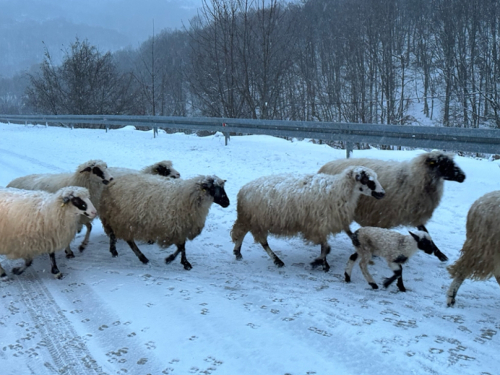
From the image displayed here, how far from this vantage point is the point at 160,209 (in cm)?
604

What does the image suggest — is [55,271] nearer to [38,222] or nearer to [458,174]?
[38,222]

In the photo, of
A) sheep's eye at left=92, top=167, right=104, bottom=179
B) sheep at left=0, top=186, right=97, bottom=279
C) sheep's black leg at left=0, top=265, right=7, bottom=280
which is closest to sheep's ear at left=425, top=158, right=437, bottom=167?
sheep at left=0, top=186, right=97, bottom=279

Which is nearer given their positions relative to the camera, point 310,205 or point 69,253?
point 310,205

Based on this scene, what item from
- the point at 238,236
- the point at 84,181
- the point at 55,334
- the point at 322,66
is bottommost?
the point at 55,334

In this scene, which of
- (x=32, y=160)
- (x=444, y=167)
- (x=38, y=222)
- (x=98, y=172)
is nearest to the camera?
(x=38, y=222)

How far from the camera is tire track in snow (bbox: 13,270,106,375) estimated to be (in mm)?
3424

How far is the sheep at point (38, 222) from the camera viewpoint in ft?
17.7

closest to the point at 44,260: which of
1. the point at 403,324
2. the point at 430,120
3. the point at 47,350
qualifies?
the point at 47,350

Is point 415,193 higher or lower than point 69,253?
higher

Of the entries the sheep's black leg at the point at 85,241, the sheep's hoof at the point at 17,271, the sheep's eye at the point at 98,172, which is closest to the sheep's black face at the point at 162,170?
the sheep's eye at the point at 98,172

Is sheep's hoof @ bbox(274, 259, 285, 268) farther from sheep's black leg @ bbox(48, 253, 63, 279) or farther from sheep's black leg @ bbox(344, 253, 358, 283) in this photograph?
sheep's black leg @ bbox(48, 253, 63, 279)

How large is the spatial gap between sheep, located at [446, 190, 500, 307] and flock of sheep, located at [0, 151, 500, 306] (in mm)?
654

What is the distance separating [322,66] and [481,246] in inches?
1098

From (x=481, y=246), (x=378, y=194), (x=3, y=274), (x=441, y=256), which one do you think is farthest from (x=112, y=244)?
(x=481, y=246)
